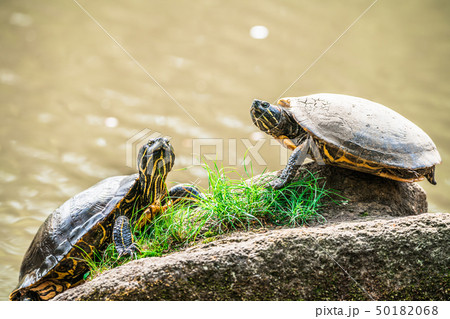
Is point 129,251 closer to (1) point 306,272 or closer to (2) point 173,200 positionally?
(2) point 173,200

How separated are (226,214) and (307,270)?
2.46 feet

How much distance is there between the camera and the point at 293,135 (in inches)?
120

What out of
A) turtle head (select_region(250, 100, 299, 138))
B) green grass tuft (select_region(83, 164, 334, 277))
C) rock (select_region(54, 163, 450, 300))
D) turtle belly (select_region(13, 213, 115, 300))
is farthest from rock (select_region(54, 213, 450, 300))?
turtle head (select_region(250, 100, 299, 138))

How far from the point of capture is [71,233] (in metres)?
2.79

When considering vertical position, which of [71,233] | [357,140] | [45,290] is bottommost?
[45,290]

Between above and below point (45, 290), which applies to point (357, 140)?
above

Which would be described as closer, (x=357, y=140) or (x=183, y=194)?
(x=357, y=140)

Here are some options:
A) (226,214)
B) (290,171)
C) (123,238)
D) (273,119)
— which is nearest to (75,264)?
(123,238)

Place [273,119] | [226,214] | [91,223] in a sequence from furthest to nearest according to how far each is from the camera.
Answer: [273,119] < [91,223] < [226,214]

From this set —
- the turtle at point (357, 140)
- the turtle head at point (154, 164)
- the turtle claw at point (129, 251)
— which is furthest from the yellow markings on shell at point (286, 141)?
the turtle claw at point (129, 251)

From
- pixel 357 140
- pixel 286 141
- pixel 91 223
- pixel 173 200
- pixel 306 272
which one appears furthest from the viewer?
pixel 286 141

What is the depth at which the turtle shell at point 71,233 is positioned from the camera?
2.75 m

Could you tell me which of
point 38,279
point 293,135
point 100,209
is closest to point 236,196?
point 293,135

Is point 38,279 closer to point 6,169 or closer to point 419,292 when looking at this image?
point 419,292
